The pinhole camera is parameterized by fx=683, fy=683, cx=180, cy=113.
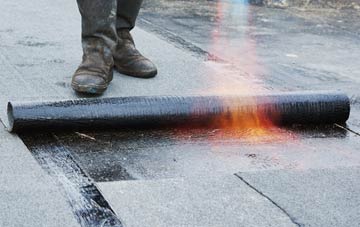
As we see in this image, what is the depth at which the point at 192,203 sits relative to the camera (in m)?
1.83

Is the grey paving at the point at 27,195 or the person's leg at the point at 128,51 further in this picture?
the person's leg at the point at 128,51

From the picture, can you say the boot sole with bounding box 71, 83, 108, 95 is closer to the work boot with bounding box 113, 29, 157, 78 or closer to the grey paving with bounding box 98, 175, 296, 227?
the work boot with bounding box 113, 29, 157, 78

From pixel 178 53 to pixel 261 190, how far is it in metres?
2.06

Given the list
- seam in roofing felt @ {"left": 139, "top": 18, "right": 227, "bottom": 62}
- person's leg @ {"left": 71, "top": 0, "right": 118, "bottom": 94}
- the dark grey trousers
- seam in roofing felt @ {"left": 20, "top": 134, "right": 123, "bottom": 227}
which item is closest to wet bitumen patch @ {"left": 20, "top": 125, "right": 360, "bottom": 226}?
seam in roofing felt @ {"left": 20, "top": 134, "right": 123, "bottom": 227}

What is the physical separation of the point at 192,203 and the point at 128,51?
1.57m

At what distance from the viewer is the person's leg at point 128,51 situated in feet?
10.5

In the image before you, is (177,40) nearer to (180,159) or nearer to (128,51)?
(128,51)

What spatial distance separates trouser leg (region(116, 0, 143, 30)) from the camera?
10.9 ft

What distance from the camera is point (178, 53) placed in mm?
3906

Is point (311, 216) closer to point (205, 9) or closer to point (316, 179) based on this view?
point (316, 179)

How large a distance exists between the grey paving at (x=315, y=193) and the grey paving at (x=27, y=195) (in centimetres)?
57

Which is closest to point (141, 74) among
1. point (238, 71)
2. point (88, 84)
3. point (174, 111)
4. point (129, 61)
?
point (129, 61)

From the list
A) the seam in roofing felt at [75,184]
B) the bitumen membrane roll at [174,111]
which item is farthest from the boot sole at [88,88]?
the seam in roofing felt at [75,184]

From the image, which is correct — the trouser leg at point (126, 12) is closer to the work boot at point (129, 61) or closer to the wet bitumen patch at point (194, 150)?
the work boot at point (129, 61)
